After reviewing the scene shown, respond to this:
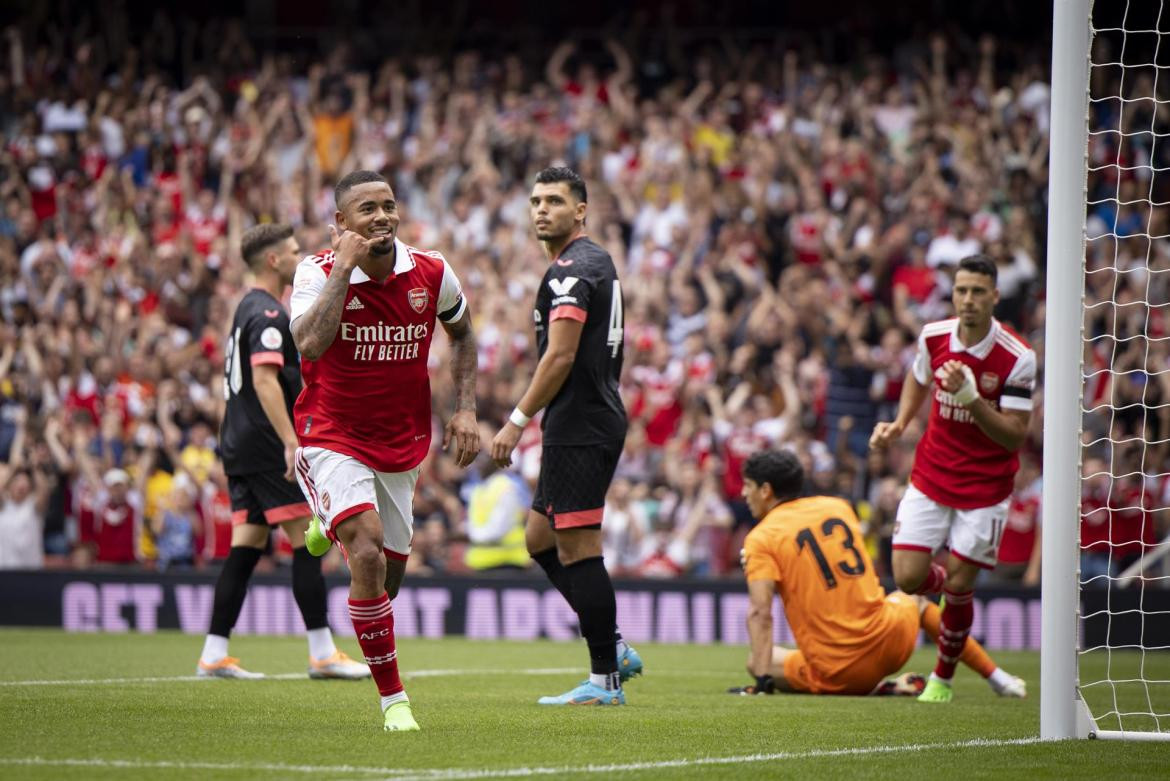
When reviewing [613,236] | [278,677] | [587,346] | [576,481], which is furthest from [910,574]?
[613,236]

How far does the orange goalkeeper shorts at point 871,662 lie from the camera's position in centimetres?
920

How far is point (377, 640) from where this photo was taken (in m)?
6.84

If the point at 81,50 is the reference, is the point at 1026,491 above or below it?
below

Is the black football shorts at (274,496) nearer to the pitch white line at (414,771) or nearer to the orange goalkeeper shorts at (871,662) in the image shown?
the orange goalkeeper shorts at (871,662)

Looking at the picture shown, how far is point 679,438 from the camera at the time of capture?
17.9 metres

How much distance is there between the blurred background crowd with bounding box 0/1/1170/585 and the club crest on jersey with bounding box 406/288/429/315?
9603 mm

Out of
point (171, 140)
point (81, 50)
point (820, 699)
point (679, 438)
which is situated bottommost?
point (820, 699)

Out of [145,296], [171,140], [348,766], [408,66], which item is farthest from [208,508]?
[348,766]

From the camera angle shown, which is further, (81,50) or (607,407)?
(81,50)

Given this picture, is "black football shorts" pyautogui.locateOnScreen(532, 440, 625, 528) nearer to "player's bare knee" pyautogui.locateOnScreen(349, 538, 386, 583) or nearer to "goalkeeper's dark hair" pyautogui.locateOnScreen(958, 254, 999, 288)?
"player's bare knee" pyautogui.locateOnScreen(349, 538, 386, 583)

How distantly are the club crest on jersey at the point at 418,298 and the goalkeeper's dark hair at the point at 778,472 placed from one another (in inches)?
116

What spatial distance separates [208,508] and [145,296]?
13.6 ft

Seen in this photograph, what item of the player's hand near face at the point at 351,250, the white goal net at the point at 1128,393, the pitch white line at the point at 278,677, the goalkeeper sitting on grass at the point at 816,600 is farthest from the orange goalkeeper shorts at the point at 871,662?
the player's hand near face at the point at 351,250

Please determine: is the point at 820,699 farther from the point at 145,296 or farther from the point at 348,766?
the point at 145,296
